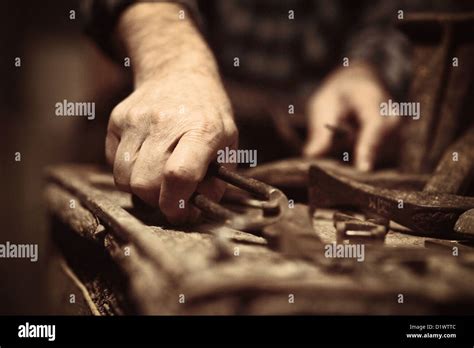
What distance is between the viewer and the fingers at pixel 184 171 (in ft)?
2.27

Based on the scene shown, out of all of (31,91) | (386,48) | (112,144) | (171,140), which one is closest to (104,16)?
(112,144)

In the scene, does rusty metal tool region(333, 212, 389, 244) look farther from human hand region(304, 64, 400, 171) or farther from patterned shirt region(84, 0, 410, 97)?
patterned shirt region(84, 0, 410, 97)

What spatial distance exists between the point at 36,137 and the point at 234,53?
→ 2419mm

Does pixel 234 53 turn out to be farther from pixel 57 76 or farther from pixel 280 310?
pixel 57 76

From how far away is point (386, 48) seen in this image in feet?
5.80

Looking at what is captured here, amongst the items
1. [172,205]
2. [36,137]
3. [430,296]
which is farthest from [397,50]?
[36,137]

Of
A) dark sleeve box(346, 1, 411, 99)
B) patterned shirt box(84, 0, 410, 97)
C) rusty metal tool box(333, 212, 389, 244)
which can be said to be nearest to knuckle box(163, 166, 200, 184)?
rusty metal tool box(333, 212, 389, 244)

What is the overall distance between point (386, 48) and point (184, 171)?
1.33m

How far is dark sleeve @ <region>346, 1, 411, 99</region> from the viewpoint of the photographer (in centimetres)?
171

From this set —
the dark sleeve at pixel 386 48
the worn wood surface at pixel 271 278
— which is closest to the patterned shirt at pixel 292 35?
the dark sleeve at pixel 386 48

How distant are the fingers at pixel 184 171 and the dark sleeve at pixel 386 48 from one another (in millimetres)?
1108

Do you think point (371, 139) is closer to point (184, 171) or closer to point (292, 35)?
point (184, 171)

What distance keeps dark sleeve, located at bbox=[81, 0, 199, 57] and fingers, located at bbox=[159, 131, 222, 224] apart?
0.54 m

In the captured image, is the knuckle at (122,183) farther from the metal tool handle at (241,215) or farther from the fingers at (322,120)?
the fingers at (322,120)
